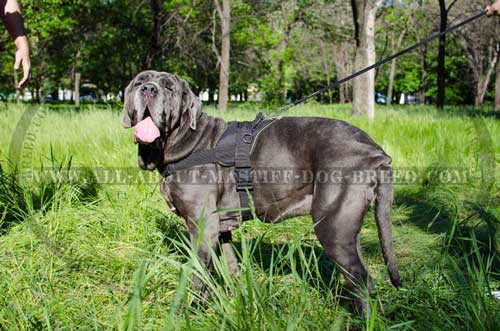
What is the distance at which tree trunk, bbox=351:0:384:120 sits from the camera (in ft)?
35.2

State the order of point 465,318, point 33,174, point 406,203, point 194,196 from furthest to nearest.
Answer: point 406,203 → point 33,174 → point 194,196 → point 465,318

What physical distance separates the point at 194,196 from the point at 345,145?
0.97m

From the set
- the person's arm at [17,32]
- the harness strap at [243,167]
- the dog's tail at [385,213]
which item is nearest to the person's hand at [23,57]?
the person's arm at [17,32]

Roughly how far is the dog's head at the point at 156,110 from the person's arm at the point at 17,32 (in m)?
0.71

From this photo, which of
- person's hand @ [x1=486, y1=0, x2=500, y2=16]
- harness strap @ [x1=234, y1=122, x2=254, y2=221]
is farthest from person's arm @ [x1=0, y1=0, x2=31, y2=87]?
person's hand @ [x1=486, y1=0, x2=500, y2=16]

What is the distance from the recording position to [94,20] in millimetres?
17297

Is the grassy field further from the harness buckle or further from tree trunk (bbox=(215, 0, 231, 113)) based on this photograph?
tree trunk (bbox=(215, 0, 231, 113))

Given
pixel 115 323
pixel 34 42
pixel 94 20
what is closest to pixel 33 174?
pixel 115 323

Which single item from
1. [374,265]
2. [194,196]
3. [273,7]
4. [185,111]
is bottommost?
[374,265]

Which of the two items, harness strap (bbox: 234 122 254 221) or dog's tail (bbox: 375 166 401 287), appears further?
harness strap (bbox: 234 122 254 221)

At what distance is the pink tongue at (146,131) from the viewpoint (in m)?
2.75

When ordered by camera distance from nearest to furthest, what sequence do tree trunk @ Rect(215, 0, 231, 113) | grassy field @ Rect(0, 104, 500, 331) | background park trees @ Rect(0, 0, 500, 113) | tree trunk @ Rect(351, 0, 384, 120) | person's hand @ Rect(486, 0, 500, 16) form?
1. grassy field @ Rect(0, 104, 500, 331)
2. person's hand @ Rect(486, 0, 500, 16)
3. tree trunk @ Rect(351, 0, 384, 120)
4. background park trees @ Rect(0, 0, 500, 113)
5. tree trunk @ Rect(215, 0, 231, 113)

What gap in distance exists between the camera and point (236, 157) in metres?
2.84

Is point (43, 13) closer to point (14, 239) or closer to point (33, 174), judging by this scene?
point (33, 174)
